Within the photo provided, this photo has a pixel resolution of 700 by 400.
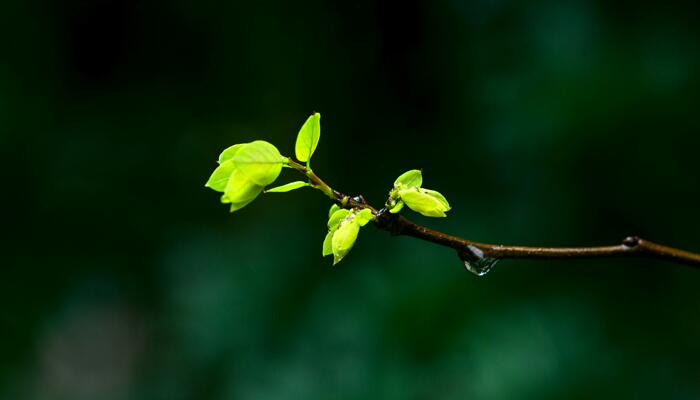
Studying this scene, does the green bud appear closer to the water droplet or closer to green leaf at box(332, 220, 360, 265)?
green leaf at box(332, 220, 360, 265)

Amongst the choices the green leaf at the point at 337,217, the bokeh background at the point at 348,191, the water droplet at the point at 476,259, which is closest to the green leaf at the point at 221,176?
the green leaf at the point at 337,217

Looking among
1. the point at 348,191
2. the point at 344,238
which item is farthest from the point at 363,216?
the point at 348,191

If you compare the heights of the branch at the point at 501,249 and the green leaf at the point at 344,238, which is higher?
the branch at the point at 501,249

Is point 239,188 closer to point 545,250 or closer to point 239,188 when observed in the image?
point 239,188

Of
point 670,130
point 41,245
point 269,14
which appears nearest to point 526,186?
point 670,130

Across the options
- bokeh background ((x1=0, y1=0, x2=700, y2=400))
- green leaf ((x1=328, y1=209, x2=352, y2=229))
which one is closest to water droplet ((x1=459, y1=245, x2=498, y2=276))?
green leaf ((x1=328, y1=209, x2=352, y2=229))

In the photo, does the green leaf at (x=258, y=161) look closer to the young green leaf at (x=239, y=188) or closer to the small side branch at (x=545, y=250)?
the young green leaf at (x=239, y=188)
